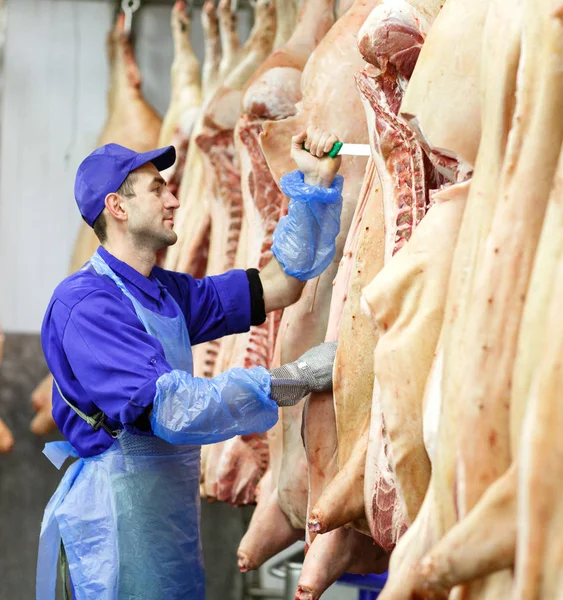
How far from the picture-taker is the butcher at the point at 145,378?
273cm

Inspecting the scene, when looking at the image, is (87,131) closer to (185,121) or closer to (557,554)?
(185,121)

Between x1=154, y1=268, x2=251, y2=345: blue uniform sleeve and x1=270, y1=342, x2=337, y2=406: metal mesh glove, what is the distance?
1.69 feet

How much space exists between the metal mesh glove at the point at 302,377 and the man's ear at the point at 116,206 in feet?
2.31

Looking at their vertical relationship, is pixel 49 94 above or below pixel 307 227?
above

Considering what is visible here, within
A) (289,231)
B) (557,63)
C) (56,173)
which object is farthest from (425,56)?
(56,173)

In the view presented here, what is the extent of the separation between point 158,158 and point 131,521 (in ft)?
3.57

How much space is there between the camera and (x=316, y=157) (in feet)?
9.65

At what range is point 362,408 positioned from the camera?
8.50ft

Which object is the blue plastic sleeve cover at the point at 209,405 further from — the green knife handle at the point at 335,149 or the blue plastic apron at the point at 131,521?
the green knife handle at the point at 335,149

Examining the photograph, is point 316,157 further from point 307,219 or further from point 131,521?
point 131,521

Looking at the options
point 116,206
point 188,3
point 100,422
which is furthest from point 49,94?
point 100,422

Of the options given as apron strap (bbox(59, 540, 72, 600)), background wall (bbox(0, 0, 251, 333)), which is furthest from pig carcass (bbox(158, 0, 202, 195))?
apron strap (bbox(59, 540, 72, 600))

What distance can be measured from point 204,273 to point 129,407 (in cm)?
180

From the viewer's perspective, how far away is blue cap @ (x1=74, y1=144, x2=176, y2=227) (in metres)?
3.12
